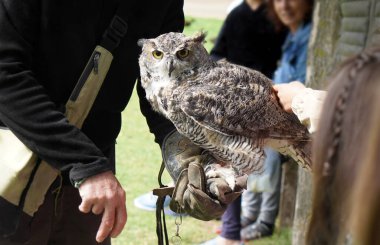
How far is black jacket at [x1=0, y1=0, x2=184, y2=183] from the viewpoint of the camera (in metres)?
1.79

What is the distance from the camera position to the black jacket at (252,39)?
4.36 m

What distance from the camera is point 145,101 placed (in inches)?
102

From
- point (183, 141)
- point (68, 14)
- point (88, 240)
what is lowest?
point (88, 240)

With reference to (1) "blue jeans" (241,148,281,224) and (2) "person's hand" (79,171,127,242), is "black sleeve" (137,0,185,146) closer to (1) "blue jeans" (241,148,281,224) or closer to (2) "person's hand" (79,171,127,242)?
(2) "person's hand" (79,171,127,242)

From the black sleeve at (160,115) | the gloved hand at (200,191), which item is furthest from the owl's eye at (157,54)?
the gloved hand at (200,191)

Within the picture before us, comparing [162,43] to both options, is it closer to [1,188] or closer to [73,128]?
[73,128]

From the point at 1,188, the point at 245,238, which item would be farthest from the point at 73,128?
the point at 245,238

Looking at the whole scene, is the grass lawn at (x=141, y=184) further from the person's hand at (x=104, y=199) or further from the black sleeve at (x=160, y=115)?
the person's hand at (x=104, y=199)

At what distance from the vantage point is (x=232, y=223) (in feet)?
14.4

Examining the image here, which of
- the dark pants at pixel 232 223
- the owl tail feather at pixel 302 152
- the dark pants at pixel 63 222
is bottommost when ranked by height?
the dark pants at pixel 232 223

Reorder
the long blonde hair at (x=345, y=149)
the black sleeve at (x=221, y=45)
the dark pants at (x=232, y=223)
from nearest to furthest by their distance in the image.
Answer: the long blonde hair at (x=345, y=149) → the dark pants at (x=232, y=223) → the black sleeve at (x=221, y=45)

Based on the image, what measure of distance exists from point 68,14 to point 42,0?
0.38 feet

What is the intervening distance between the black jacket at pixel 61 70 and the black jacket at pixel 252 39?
2070 millimetres

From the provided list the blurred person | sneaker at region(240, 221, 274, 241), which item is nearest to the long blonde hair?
the blurred person
